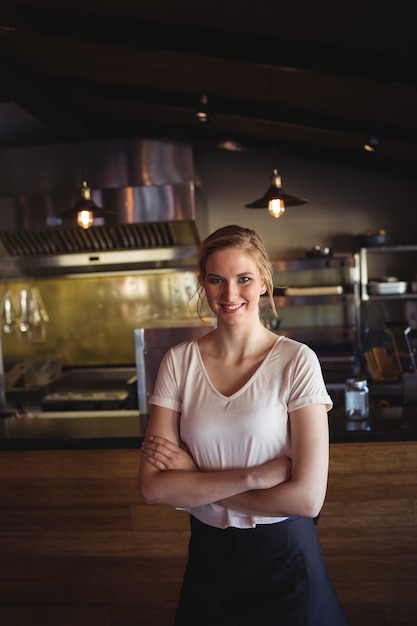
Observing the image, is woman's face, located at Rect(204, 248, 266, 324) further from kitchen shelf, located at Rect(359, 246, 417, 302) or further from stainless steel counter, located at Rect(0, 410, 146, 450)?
kitchen shelf, located at Rect(359, 246, 417, 302)

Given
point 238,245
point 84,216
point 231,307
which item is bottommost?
point 231,307

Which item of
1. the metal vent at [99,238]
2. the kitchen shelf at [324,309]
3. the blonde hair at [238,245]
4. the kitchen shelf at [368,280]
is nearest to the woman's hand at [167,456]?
the blonde hair at [238,245]

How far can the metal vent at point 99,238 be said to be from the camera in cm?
573

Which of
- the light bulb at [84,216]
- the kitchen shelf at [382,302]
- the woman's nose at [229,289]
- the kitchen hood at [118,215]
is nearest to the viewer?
the woman's nose at [229,289]

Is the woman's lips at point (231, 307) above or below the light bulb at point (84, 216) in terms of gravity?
below

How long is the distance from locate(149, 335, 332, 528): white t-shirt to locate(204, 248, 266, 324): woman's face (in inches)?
6.4

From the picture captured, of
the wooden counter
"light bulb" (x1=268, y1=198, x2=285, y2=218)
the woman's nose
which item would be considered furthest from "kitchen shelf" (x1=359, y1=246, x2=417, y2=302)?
the woman's nose

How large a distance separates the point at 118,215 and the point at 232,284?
4049 millimetres

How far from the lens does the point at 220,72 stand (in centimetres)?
391

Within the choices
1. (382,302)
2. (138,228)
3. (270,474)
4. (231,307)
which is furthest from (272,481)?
(382,302)

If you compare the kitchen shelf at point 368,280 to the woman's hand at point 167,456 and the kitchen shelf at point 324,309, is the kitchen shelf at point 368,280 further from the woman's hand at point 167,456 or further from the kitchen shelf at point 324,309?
the woman's hand at point 167,456

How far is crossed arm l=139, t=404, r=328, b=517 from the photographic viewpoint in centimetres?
151

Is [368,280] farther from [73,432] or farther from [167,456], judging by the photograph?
[167,456]

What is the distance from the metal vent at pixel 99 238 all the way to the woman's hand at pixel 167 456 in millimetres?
4143
